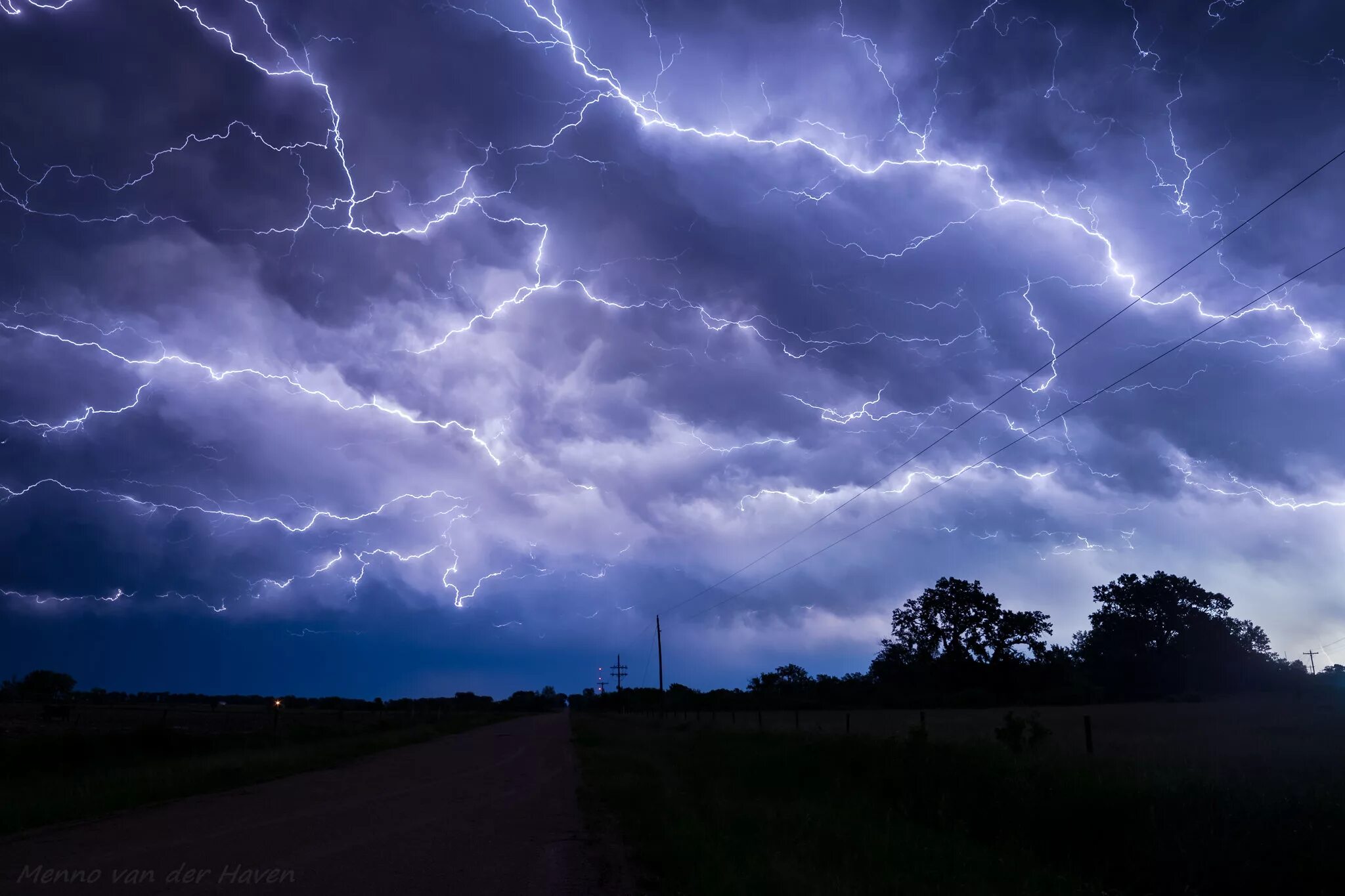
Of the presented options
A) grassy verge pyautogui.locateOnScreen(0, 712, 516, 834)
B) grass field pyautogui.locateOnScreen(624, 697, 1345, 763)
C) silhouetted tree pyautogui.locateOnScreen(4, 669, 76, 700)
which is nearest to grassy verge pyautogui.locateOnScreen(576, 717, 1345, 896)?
grass field pyautogui.locateOnScreen(624, 697, 1345, 763)

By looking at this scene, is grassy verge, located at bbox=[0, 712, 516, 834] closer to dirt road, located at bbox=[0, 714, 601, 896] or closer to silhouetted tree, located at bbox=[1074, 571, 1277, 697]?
dirt road, located at bbox=[0, 714, 601, 896]

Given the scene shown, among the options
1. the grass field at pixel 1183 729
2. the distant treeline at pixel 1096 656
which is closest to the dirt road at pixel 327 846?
the grass field at pixel 1183 729

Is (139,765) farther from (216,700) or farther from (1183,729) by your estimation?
(216,700)

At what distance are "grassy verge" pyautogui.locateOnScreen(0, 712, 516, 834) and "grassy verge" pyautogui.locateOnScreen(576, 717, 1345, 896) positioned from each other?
7.17 metres

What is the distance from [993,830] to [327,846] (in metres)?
8.01

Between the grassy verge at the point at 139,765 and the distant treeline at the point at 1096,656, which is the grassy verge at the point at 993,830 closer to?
the grassy verge at the point at 139,765

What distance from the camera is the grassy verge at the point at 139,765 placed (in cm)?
1052

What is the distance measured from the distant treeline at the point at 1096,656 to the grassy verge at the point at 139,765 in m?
42.2

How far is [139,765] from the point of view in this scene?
18078mm

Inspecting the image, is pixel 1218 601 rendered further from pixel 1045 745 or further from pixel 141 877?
pixel 141 877

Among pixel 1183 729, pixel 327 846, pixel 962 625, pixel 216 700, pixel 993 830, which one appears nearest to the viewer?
pixel 327 846

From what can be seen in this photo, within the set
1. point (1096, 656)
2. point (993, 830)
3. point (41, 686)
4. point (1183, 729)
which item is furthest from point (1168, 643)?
point (41, 686)

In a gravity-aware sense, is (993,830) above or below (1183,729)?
above

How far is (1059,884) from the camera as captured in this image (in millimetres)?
7273
